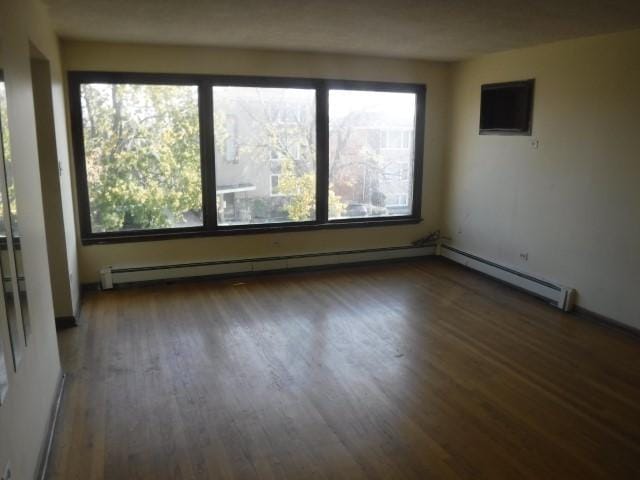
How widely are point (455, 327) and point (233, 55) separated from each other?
3495mm

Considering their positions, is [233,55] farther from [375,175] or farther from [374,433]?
[374,433]

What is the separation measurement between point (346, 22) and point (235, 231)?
2.59m

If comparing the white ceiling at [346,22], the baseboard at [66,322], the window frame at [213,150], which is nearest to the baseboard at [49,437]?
the baseboard at [66,322]

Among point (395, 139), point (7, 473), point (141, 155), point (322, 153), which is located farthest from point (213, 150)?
point (7, 473)

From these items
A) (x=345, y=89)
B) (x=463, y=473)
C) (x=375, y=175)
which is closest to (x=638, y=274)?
(x=463, y=473)

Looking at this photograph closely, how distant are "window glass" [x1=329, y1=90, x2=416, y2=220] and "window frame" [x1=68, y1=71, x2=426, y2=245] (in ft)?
0.25

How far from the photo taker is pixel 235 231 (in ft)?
18.3

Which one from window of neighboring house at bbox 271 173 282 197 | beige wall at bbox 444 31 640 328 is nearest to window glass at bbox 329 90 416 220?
window of neighboring house at bbox 271 173 282 197

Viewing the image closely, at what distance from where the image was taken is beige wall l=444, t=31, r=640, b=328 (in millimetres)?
4086

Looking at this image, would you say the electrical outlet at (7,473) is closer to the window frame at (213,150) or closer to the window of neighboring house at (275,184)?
the window frame at (213,150)

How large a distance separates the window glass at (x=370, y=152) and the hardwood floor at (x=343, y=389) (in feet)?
4.99

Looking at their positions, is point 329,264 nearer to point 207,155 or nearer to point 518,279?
A: point 207,155

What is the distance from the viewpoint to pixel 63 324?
13.7ft

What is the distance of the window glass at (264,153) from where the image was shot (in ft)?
17.7
